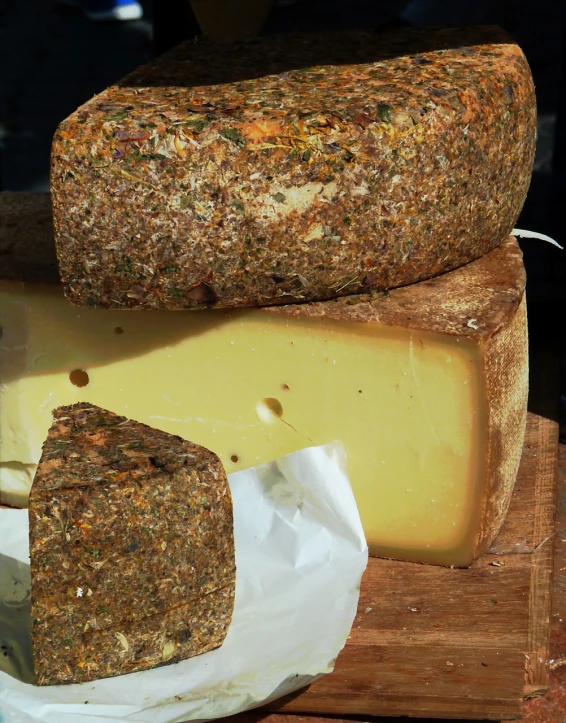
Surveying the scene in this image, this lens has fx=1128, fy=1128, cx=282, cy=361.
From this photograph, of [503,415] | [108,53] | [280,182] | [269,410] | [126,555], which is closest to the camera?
[126,555]

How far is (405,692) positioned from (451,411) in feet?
1.81

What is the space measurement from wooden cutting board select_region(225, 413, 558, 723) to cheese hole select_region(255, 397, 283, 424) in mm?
375

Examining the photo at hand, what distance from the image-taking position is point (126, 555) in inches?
75.3

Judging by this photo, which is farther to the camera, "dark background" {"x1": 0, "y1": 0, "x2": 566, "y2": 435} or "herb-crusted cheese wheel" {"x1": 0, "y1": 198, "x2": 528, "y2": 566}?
"dark background" {"x1": 0, "y1": 0, "x2": 566, "y2": 435}

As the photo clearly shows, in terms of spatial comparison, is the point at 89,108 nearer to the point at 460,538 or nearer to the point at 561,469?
the point at 460,538

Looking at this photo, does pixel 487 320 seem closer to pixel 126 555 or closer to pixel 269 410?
pixel 269 410

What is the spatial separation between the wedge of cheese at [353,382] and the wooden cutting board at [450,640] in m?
0.08

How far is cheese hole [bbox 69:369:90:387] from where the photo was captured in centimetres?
252

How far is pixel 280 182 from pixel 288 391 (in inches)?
19.8

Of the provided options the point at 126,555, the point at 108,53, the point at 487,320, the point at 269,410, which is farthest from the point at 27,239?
the point at 108,53

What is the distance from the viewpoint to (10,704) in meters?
1.91

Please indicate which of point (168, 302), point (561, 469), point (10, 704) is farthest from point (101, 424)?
point (561, 469)

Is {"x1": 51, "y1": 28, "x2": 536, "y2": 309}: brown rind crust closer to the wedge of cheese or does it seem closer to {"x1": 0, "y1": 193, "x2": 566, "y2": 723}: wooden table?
the wedge of cheese

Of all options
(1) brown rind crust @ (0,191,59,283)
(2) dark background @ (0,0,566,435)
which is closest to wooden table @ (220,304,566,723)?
(1) brown rind crust @ (0,191,59,283)
